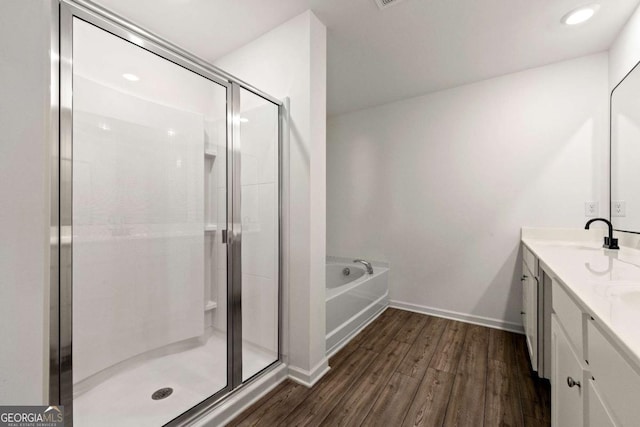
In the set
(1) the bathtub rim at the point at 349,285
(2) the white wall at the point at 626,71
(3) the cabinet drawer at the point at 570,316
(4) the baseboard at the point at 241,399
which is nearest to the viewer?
(3) the cabinet drawer at the point at 570,316

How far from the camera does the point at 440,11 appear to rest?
67.3 inches

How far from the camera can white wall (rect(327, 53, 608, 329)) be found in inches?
86.9

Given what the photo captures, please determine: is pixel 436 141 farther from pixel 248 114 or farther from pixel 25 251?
pixel 25 251

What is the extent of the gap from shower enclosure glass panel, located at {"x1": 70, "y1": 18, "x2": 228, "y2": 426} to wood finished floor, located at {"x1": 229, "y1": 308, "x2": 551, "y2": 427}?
Result: 1.60 feet

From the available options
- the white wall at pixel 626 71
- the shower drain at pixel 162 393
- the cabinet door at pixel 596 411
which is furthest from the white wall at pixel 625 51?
the shower drain at pixel 162 393

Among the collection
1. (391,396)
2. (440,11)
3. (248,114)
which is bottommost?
(391,396)

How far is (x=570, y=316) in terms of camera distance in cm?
91

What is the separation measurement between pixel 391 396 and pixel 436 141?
241 cm

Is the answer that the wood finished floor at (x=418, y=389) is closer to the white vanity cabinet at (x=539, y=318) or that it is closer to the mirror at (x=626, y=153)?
the white vanity cabinet at (x=539, y=318)

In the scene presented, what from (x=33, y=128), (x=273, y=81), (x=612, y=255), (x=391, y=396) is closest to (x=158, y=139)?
(x=273, y=81)

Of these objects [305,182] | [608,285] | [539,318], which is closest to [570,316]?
[608,285]

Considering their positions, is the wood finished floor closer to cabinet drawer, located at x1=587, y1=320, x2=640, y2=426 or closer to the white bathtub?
the white bathtub

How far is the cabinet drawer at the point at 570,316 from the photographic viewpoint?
0.83 m

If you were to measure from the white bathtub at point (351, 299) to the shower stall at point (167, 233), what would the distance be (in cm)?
52
